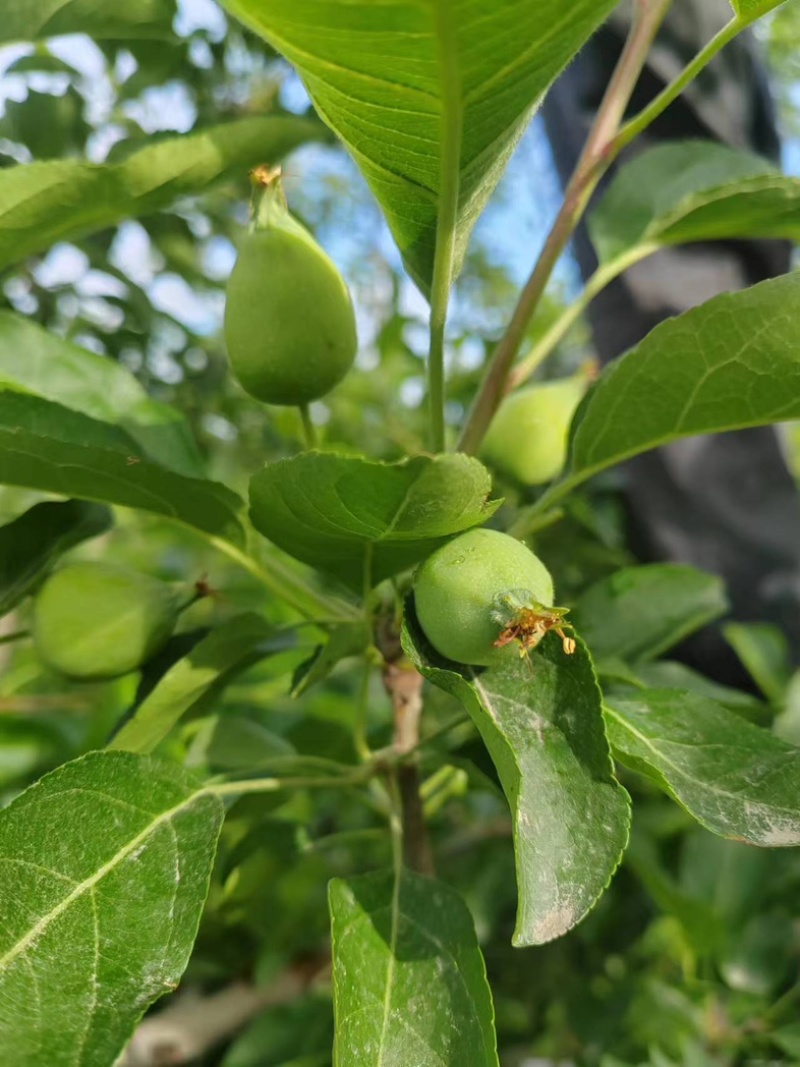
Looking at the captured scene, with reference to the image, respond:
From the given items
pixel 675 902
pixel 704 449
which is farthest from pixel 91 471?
pixel 704 449

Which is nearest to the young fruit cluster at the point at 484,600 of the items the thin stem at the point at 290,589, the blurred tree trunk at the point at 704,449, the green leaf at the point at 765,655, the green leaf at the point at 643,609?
the thin stem at the point at 290,589

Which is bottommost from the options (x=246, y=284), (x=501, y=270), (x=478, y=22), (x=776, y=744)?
(x=501, y=270)

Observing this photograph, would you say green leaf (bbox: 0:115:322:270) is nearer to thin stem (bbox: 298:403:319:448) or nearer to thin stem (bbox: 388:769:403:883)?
thin stem (bbox: 298:403:319:448)

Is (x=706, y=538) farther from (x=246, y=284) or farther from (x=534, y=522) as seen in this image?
(x=246, y=284)

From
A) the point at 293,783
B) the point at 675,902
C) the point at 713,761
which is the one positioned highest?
the point at 713,761

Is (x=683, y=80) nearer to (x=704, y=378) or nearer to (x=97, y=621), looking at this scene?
(x=704, y=378)

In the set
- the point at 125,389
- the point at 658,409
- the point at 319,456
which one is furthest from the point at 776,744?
the point at 125,389
